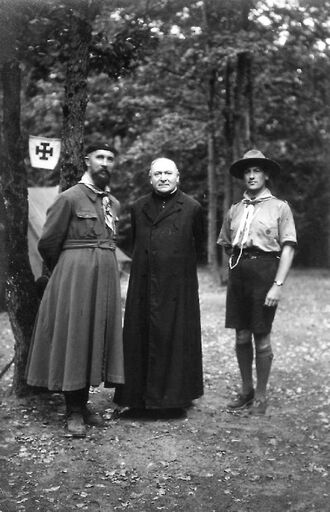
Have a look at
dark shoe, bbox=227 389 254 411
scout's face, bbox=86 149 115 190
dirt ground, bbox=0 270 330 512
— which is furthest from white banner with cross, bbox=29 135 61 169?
dark shoe, bbox=227 389 254 411

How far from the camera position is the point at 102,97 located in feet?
54.6

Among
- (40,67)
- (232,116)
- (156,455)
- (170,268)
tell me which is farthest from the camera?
(232,116)

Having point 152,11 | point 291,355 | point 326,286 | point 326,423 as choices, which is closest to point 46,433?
point 326,423

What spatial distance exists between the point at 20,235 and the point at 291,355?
4494 mm

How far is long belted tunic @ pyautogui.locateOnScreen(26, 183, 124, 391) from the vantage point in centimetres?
471

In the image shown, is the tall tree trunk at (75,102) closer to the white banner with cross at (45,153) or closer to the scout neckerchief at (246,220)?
the white banner with cross at (45,153)

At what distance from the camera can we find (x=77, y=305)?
15.5ft

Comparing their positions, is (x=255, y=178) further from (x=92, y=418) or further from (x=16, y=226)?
(x=92, y=418)

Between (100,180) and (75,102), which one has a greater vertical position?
(75,102)

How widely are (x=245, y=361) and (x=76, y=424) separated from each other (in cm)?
167

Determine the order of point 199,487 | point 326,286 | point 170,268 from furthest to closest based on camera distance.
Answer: point 326,286, point 170,268, point 199,487

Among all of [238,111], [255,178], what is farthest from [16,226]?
[238,111]

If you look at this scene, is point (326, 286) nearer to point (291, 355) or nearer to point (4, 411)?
point (291, 355)

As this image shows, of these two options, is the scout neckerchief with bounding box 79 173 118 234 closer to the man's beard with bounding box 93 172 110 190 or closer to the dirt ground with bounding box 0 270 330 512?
the man's beard with bounding box 93 172 110 190
